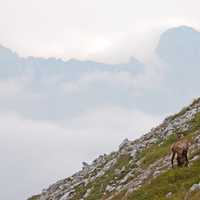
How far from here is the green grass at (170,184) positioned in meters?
36.6

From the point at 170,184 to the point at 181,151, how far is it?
93.6 inches

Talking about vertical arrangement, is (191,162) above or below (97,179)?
below

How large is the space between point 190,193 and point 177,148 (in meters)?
5.75

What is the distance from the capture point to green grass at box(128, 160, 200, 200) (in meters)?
36.6

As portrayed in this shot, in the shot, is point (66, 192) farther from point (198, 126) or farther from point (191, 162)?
point (191, 162)

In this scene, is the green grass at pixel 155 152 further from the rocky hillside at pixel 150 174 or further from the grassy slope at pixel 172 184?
the grassy slope at pixel 172 184

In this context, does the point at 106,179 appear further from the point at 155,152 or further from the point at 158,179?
the point at 158,179

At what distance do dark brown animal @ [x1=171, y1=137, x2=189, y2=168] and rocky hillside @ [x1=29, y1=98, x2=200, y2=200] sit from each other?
15.8 inches

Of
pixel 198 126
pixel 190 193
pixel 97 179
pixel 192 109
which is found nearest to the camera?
pixel 190 193

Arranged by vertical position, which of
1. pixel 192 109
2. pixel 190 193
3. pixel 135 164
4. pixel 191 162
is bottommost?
pixel 190 193

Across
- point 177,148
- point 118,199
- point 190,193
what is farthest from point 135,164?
point 190,193

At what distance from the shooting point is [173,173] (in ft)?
128

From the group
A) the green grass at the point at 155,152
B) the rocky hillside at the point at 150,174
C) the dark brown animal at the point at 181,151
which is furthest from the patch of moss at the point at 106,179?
the dark brown animal at the point at 181,151

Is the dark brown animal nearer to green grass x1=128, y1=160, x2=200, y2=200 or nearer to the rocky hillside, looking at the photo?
the rocky hillside
